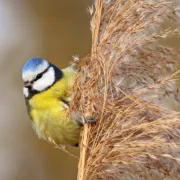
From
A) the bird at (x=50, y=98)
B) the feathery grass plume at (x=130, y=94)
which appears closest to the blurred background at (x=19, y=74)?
the bird at (x=50, y=98)

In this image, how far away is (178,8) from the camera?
5.14 ft

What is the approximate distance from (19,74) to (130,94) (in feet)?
11.7

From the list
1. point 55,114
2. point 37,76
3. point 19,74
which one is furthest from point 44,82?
point 19,74

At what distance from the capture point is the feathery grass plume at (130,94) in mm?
1434

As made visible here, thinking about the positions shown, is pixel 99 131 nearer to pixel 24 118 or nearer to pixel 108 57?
pixel 108 57

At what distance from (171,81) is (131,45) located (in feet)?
0.51

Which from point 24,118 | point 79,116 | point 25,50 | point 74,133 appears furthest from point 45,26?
point 79,116

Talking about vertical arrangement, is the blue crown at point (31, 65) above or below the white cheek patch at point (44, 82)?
above

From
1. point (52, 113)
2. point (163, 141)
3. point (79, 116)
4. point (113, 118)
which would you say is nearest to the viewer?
point (163, 141)

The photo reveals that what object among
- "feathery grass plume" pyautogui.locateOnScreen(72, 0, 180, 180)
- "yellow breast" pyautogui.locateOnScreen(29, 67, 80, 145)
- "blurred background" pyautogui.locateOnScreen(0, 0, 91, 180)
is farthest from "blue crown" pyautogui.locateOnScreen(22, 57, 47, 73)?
"blurred background" pyautogui.locateOnScreen(0, 0, 91, 180)

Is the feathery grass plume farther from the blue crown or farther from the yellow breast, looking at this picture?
the blue crown

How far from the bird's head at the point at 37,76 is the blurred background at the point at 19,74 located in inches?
101

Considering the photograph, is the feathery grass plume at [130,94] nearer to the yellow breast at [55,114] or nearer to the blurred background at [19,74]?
the yellow breast at [55,114]

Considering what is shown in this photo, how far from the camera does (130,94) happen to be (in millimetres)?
1497
